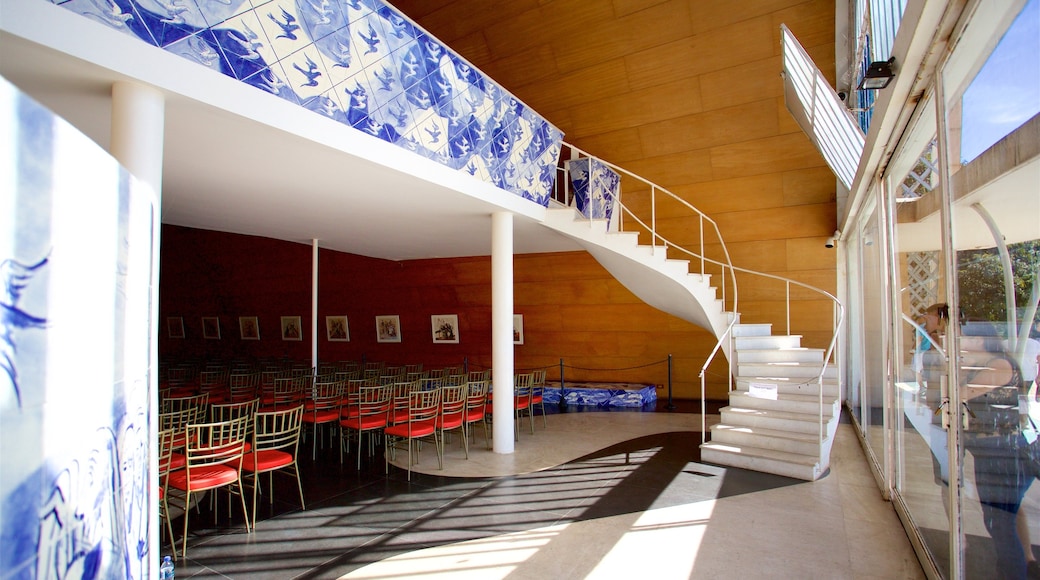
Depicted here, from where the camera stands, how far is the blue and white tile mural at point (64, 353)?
3.21 feet

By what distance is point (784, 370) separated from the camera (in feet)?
22.6

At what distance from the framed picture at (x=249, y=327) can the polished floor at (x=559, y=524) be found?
10.1m

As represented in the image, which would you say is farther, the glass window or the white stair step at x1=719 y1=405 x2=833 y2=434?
the white stair step at x1=719 y1=405 x2=833 y2=434

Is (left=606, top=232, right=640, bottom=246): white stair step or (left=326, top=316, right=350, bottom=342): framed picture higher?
(left=606, top=232, right=640, bottom=246): white stair step

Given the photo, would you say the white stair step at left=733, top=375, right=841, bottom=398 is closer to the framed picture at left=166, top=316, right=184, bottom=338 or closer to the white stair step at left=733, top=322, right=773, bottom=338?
the white stair step at left=733, top=322, right=773, bottom=338

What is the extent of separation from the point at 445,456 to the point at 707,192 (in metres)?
6.41

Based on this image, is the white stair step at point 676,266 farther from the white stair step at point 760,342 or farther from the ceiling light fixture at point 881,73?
the ceiling light fixture at point 881,73

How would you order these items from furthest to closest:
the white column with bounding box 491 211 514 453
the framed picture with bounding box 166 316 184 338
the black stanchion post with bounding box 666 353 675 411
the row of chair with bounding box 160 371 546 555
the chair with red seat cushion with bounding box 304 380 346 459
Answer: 1. the framed picture with bounding box 166 316 184 338
2. the black stanchion post with bounding box 666 353 675 411
3. the white column with bounding box 491 211 514 453
4. the chair with red seat cushion with bounding box 304 380 346 459
5. the row of chair with bounding box 160 371 546 555

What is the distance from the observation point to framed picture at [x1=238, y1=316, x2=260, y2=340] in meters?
15.1

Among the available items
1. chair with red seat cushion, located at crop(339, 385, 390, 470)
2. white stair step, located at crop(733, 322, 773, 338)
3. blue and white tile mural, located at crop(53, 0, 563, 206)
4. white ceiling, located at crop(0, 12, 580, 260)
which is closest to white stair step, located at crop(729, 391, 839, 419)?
white stair step, located at crop(733, 322, 773, 338)

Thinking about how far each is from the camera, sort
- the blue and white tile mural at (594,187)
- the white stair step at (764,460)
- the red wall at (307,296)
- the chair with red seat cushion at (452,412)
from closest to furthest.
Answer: the white stair step at (764,460)
the chair with red seat cushion at (452,412)
the blue and white tile mural at (594,187)
the red wall at (307,296)

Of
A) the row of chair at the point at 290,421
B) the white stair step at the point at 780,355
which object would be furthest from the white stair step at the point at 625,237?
the row of chair at the point at 290,421

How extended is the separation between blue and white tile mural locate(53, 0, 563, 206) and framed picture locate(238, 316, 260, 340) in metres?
11.5

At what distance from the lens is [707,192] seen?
9.30 m
